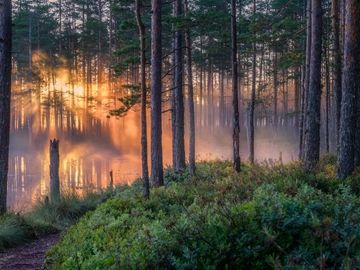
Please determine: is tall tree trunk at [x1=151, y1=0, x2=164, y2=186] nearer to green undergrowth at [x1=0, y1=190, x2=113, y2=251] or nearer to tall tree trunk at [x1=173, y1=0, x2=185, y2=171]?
green undergrowth at [x1=0, y1=190, x2=113, y2=251]

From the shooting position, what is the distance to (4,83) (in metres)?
12.3

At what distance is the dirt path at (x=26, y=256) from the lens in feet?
28.0

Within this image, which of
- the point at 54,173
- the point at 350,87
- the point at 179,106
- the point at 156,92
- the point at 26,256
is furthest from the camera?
the point at 179,106

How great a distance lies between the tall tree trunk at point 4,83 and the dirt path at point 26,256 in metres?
2.13

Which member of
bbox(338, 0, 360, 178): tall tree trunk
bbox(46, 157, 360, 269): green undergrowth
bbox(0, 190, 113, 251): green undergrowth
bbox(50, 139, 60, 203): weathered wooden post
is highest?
bbox(338, 0, 360, 178): tall tree trunk

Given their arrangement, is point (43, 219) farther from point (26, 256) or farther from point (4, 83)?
point (4, 83)

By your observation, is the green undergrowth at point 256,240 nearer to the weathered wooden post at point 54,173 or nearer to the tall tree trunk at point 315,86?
the tall tree trunk at point 315,86

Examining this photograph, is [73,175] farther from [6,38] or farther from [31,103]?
[31,103]

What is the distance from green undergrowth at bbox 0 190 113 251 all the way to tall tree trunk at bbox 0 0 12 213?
1.12 m

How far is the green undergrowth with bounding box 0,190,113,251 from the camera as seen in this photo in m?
10.5

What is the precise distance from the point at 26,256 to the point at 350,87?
27.3 feet

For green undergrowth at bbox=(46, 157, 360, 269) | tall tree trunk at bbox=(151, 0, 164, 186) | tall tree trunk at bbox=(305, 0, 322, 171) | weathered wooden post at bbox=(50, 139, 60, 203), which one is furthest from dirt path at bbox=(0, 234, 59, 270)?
tall tree trunk at bbox=(305, 0, 322, 171)

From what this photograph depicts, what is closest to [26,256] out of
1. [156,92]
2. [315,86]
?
[156,92]

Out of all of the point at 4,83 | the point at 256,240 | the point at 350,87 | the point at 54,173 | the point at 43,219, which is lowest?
the point at 43,219
